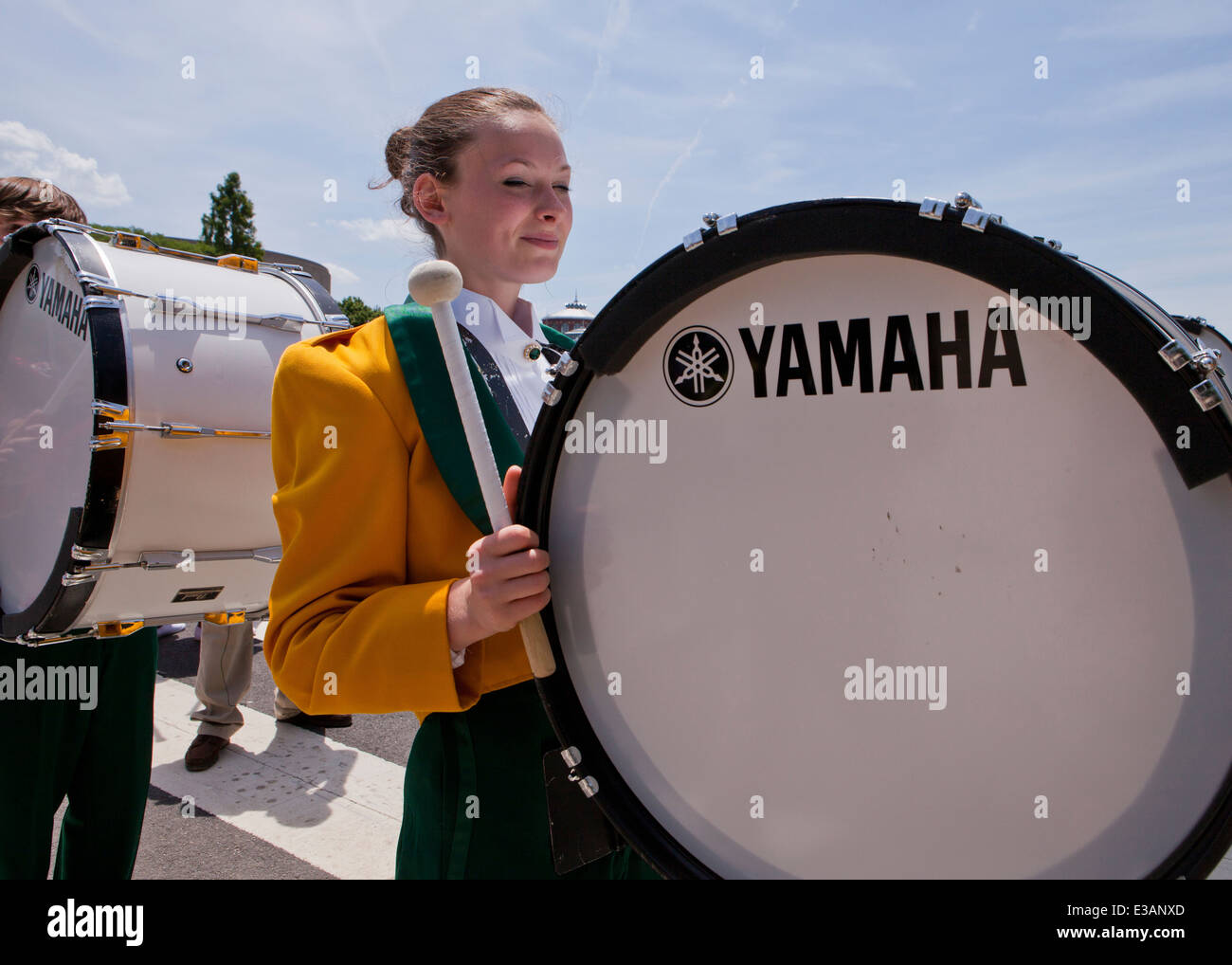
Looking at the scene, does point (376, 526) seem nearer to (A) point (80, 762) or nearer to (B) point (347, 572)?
(B) point (347, 572)

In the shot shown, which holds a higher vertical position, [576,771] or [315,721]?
[576,771]

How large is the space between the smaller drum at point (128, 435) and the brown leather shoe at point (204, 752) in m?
1.50

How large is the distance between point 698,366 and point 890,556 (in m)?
0.32

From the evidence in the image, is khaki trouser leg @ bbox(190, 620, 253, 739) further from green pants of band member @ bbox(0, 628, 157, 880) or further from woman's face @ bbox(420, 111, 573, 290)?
woman's face @ bbox(420, 111, 573, 290)

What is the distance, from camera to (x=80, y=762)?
7.07ft

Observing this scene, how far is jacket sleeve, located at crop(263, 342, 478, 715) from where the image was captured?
3.37ft

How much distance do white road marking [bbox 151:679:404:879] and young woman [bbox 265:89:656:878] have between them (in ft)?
6.20

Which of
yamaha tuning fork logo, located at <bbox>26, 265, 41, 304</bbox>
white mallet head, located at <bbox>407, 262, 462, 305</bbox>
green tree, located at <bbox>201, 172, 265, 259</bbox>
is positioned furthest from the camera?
green tree, located at <bbox>201, 172, 265, 259</bbox>

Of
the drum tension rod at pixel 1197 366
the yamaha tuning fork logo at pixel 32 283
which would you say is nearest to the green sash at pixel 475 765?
the drum tension rod at pixel 1197 366

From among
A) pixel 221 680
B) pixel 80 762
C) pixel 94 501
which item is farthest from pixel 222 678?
pixel 94 501

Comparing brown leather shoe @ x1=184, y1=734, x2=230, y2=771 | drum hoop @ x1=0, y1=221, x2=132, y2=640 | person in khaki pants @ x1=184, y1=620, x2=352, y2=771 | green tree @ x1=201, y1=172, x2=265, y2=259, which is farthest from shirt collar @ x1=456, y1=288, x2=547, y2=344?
green tree @ x1=201, y1=172, x2=265, y2=259

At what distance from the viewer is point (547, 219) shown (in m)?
1.32

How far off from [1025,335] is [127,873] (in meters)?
2.53
